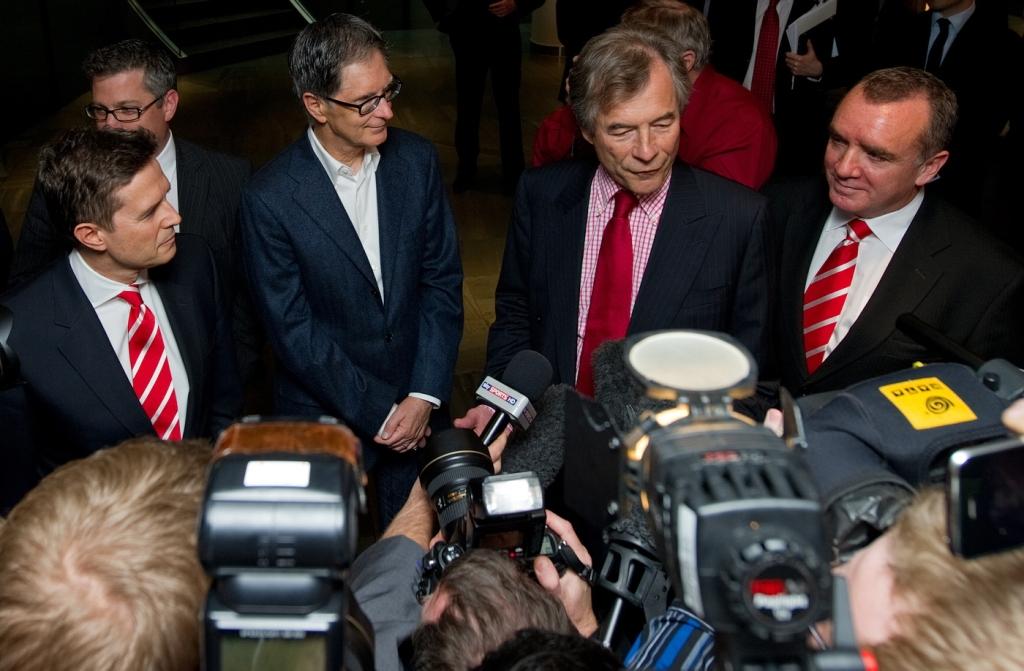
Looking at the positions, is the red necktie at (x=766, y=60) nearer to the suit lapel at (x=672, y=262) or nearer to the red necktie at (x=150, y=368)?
the suit lapel at (x=672, y=262)

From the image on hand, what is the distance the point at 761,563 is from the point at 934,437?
52 cm

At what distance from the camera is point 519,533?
4.87 ft

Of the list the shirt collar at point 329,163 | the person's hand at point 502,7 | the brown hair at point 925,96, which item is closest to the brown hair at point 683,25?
the brown hair at point 925,96

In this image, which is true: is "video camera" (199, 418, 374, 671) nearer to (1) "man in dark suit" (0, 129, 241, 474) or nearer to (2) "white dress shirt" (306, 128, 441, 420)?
(1) "man in dark suit" (0, 129, 241, 474)

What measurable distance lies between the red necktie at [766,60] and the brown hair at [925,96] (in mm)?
2029

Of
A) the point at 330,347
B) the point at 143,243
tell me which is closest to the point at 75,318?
the point at 143,243

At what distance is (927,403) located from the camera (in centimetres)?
126

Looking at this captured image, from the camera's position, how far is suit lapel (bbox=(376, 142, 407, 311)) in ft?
8.32

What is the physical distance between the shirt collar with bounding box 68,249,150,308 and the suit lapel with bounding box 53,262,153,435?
3cm

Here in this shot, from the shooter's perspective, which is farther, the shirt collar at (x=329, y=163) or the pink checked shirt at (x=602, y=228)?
the shirt collar at (x=329, y=163)

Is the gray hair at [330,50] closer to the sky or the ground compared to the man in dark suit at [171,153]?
closer to the sky

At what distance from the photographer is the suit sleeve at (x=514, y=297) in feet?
7.93

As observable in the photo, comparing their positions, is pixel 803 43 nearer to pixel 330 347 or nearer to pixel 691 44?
pixel 691 44

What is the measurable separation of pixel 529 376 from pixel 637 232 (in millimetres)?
604
